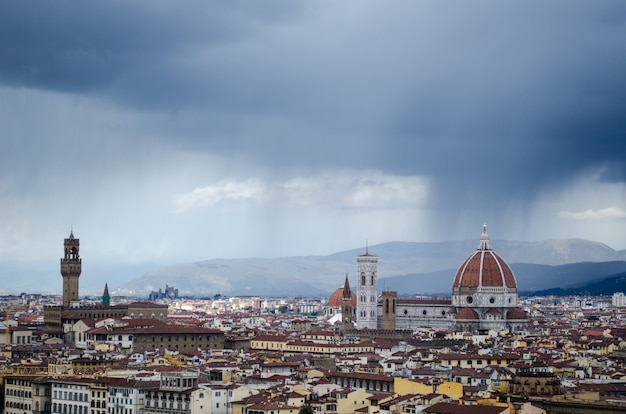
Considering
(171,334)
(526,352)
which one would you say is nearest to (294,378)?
(526,352)

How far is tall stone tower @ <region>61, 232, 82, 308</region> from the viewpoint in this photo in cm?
13762

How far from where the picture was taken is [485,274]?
14362 centimetres

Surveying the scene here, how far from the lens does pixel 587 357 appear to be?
94375mm

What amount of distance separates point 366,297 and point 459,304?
9181 mm

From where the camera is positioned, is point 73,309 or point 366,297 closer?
point 73,309

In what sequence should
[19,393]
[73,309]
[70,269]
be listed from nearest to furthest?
[19,393] < [73,309] < [70,269]

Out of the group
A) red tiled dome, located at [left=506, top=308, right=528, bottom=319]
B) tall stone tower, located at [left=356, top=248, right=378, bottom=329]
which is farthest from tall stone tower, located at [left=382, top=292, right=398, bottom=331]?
red tiled dome, located at [left=506, top=308, right=528, bottom=319]

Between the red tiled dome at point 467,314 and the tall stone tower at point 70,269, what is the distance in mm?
36680

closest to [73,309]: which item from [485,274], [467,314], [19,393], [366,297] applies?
[366,297]

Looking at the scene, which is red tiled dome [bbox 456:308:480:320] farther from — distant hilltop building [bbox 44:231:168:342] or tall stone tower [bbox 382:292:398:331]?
distant hilltop building [bbox 44:231:168:342]

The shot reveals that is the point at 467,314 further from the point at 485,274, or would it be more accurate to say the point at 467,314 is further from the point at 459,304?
the point at 485,274

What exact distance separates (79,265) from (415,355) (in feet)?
181

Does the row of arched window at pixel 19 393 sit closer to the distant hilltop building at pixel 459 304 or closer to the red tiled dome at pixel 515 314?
the distant hilltop building at pixel 459 304

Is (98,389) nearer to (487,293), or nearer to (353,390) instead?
(353,390)
